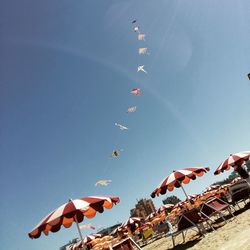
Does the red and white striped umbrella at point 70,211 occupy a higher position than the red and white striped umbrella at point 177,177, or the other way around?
the red and white striped umbrella at point 177,177

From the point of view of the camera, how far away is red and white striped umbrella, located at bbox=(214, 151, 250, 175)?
10953 mm

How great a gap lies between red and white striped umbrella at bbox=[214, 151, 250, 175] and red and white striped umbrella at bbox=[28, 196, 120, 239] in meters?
6.32

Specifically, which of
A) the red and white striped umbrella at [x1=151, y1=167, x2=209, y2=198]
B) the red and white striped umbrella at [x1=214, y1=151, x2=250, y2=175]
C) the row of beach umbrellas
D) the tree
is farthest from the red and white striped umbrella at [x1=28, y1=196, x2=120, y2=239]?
the tree

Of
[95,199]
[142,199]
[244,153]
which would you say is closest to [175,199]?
[142,199]

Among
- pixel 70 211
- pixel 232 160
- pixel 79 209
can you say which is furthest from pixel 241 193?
pixel 70 211

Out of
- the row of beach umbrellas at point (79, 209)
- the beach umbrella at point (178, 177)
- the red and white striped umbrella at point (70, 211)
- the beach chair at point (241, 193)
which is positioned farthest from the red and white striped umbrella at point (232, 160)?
the red and white striped umbrella at point (70, 211)

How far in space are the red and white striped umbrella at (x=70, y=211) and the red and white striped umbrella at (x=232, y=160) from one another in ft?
20.7

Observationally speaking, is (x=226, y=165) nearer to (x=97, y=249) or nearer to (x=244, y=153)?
(x=244, y=153)

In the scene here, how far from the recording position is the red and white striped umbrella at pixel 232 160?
10953 millimetres

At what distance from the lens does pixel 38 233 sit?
5984 millimetres

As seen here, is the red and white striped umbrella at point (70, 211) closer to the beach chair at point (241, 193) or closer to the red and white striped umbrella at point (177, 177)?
the red and white striped umbrella at point (177, 177)

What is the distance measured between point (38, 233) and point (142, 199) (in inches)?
3194

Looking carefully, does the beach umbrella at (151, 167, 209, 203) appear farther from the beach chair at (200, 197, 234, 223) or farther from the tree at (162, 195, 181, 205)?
the tree at (162, 195, 181, 205)

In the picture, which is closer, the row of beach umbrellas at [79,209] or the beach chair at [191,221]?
the row of beach umbrellas at [79,209]
